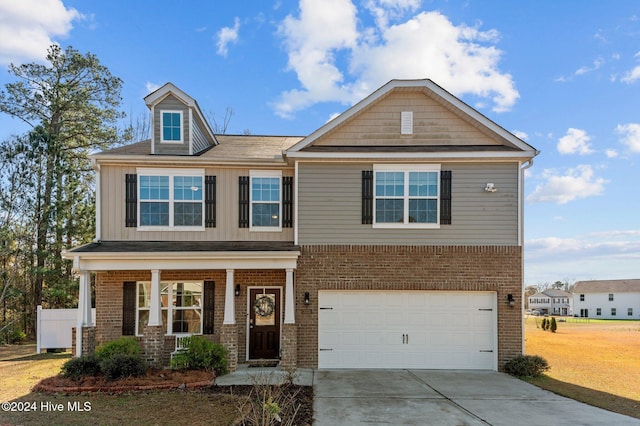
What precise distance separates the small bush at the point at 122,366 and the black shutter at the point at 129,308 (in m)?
1.74

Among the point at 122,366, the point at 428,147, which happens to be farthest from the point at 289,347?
the point at 428,147

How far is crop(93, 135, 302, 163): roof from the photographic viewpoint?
1129 centimetres

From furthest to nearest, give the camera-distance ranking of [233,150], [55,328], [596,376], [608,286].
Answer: [608,286] < [55,328] < [233,150] < [596,376]

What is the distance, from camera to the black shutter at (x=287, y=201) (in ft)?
37.7

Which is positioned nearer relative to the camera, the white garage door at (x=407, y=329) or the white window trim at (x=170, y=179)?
the white garage door at (x=407, y=329)

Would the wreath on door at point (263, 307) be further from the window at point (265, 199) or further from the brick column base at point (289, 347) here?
the window at point (265, 199)

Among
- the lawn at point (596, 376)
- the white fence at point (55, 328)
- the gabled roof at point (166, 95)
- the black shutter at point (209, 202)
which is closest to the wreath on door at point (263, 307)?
the black shutter at point (209, 202)

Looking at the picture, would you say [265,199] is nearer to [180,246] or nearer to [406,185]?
[180,246]

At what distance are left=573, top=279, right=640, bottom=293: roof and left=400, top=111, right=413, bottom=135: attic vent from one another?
64691 mm

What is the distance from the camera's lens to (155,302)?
10.2 meters

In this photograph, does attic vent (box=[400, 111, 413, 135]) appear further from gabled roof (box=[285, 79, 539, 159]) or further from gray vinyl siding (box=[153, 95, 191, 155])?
gray vinyl siding (box=[153, 95, 191, 155])

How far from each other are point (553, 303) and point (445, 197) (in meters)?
86.8

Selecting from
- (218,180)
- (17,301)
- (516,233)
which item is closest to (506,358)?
(516,233)

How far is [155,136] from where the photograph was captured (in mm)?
11914
